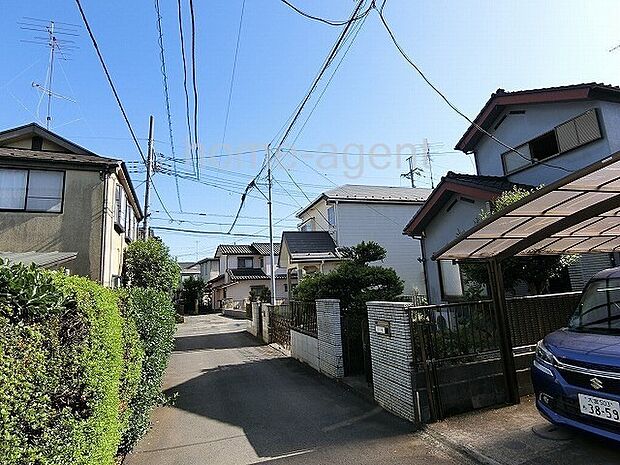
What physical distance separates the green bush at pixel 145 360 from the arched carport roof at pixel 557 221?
4.54 meters

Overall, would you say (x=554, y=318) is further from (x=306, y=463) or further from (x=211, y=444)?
(x=211, y=444)

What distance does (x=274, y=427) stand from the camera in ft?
15.8

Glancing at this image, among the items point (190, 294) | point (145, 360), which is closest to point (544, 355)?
point (145, 360)

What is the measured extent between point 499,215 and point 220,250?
120ft

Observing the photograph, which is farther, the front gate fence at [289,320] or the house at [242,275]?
the house at [242,275]

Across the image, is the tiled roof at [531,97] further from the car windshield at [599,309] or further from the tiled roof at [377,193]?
the tiled roof at [377,193]

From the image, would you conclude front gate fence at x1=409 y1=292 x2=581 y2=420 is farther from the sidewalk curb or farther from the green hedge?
the green hedge

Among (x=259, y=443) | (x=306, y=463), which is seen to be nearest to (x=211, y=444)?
(x=259, y=443)

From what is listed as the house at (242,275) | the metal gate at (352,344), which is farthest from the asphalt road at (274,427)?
the house at (242,275)

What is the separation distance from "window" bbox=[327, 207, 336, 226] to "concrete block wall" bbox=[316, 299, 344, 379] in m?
12.3

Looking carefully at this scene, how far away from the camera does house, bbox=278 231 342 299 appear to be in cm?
1733

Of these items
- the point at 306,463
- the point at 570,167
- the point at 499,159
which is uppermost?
the point at 499,159

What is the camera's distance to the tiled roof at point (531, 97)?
29.1 feet

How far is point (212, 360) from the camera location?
10250mm
